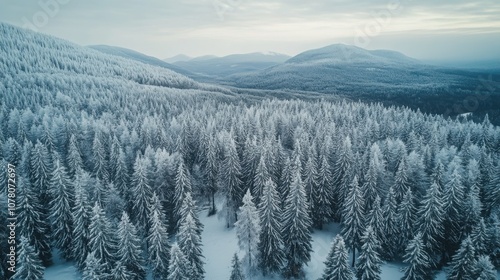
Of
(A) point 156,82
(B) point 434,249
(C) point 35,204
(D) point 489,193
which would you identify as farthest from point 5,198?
(A) point 156,82

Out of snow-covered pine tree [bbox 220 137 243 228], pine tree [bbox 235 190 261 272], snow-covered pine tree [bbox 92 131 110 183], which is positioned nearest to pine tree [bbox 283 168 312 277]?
pine tree [bbox 235 190 261 272]

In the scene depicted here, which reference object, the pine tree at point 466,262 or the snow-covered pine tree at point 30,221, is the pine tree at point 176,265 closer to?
the snow-covered pine tree at point 30,221

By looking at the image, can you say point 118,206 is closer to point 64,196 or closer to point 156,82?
point 64,196

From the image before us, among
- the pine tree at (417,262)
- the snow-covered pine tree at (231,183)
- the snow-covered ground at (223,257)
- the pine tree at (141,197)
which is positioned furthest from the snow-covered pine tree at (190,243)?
the pine tree at (417,262)

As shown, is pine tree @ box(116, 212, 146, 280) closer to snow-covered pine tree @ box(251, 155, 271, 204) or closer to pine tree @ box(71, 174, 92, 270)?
pine tree @ box(71, 174, 92, 270)

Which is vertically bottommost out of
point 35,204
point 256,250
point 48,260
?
point 48,260

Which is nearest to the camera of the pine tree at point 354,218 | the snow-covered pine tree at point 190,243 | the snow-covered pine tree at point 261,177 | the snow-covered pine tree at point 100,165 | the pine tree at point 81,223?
the snow-covered pine tree at point 190,243

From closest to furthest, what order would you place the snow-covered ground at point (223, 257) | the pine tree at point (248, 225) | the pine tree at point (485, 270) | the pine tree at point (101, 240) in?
→ 1. the pine tree at point (485, 270)
2. the pine tree at point (101, 240)
3. the pine tree at point (248, 225)
4. the snow-covered ground at point (223, 257)

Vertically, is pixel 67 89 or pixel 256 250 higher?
pixel 67 89
